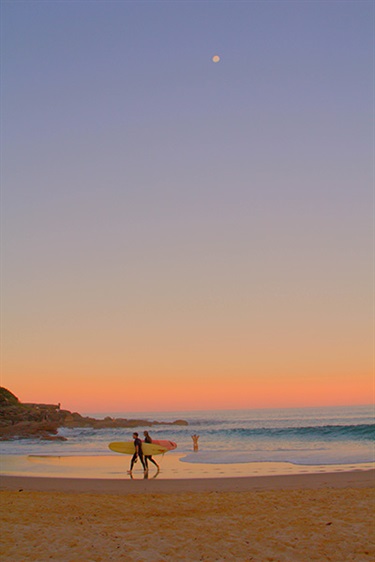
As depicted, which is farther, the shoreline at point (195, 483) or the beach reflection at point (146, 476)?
the beach reflection at point (146, 476)

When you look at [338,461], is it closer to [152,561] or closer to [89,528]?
[89,528]

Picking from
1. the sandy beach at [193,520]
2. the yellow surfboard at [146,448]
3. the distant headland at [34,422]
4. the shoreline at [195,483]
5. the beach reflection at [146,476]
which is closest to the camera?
the sandy beach at [193,520]

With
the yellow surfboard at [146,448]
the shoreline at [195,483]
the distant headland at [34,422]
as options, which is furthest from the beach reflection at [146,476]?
the distant headland at [34,422]

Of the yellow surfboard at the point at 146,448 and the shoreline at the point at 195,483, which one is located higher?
the yellow surfboard at the point at 146,448

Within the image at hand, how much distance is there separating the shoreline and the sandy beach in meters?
0.03

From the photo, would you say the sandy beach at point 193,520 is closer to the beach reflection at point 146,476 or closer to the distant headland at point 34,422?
the beach reflection at point 146,476

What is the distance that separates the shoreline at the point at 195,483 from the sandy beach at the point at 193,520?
30 mm

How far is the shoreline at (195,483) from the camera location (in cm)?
1510

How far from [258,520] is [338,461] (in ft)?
44.0

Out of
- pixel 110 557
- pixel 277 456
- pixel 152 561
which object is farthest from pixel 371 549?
pixel 277 456

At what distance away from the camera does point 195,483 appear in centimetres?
1623

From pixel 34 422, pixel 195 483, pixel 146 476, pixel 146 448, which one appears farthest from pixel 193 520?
pixel 34 422

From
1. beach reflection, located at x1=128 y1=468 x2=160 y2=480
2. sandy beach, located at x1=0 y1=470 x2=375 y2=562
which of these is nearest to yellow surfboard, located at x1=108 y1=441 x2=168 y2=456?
beach reflection, located at x1=128 y1=468 x2=160 y2=480

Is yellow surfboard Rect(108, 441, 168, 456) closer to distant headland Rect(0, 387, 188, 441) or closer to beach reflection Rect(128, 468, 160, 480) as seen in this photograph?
beach reflection Rect(128, 468, 160, 480)
